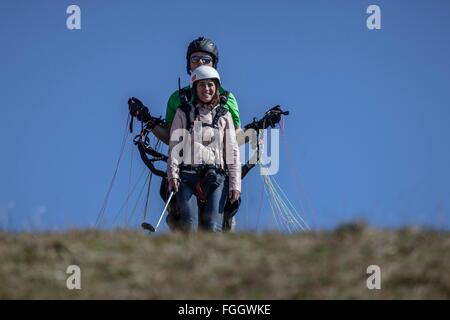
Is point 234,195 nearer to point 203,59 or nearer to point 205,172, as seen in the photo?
point 205,172

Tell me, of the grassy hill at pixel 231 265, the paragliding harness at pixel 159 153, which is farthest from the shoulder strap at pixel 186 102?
the grassy hill at pixel 231 265

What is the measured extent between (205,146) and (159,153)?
1855 mm

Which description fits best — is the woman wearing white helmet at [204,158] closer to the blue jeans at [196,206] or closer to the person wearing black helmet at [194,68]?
the blue jeans at [196,206]

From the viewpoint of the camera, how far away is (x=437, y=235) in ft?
38.0

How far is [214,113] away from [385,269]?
5.51 meters

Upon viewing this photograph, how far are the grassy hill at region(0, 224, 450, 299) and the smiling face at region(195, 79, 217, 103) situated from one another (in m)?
4.01

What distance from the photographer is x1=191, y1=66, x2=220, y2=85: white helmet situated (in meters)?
15.4

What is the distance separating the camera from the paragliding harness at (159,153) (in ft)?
51.4

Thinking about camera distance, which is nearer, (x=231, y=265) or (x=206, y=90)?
(x=231, y=265)

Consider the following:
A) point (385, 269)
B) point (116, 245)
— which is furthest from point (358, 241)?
point (116, 245)

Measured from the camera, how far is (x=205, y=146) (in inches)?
598

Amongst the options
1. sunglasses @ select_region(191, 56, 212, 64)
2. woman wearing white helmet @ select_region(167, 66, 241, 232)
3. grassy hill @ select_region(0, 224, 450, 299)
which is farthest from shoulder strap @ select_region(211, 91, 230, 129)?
grassy hill @ select_region(0, 224, 450, 299)

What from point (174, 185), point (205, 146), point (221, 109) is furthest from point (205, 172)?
point (221, 109)
